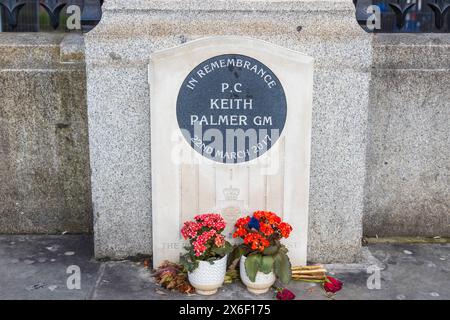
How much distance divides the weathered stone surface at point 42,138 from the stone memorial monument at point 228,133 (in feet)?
3.13

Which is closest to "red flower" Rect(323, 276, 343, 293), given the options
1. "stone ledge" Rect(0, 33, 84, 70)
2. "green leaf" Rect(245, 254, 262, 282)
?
"green leaf" Rect(245, 254, 262, 282)

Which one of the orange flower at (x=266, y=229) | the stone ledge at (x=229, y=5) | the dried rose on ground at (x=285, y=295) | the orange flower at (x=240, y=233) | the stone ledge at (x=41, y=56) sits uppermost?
the stone ledge at (x=229, y=5)

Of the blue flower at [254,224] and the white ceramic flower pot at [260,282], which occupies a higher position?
the blue flower at [254,224]

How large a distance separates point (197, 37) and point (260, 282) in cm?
174

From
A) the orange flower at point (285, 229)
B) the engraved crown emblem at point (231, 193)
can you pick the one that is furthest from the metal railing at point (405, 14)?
the orange flower at point (285, 229)

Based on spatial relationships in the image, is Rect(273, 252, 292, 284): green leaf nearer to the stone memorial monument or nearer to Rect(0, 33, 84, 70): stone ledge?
the stone memorial monument

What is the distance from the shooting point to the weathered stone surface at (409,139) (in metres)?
5.01

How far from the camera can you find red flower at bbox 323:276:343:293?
14.0 feet

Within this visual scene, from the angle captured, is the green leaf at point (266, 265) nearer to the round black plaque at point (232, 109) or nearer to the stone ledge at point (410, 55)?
the round black plaque at point (232, 109)

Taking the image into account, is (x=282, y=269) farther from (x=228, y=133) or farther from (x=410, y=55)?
(x=410, y=55)

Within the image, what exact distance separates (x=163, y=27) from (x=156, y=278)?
1764mm

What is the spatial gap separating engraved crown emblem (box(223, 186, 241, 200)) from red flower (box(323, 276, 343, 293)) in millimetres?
875

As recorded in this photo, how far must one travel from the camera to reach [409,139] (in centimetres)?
511
